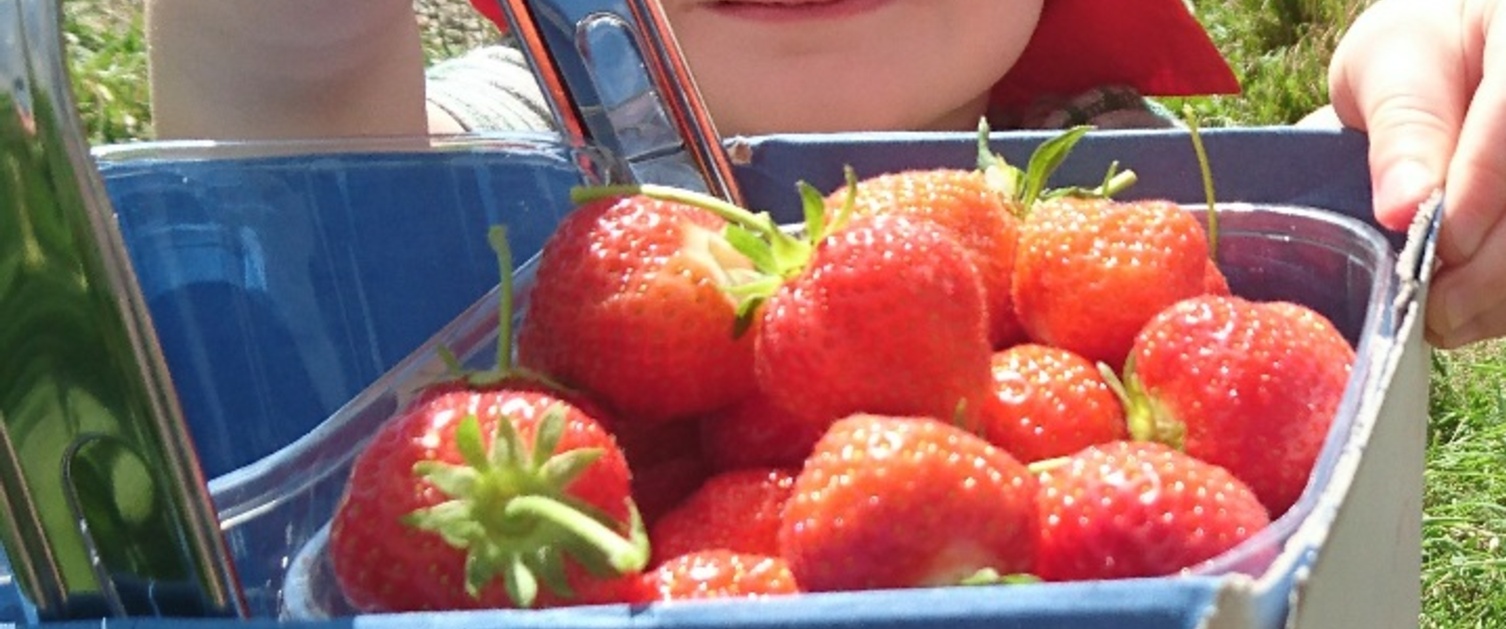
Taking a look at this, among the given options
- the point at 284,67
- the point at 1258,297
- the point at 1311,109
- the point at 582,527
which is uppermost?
the point at 284,67

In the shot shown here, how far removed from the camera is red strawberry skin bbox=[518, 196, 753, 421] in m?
0.58

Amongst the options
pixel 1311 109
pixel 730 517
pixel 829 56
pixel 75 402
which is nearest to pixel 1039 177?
pixel 730 517

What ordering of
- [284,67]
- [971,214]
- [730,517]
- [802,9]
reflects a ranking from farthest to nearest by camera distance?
[802,9] → [284,67] → [971,214] → [730,517]

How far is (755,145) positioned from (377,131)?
0.93 feet

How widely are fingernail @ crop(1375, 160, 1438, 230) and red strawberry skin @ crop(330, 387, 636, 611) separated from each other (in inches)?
13.4

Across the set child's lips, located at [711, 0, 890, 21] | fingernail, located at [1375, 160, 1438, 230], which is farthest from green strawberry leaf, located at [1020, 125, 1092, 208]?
child's lips, located at [711, 0, 890, 21]

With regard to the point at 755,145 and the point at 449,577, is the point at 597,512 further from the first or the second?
the point at 755,145

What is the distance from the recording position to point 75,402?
0.42 metres

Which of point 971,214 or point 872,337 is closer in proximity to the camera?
point 872,337

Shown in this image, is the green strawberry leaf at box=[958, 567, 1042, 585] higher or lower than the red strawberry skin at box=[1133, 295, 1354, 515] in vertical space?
higher

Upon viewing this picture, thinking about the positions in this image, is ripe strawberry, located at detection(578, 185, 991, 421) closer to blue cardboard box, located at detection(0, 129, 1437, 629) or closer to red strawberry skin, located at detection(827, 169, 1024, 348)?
red strawberry skin, located at detection(827, 169, 1024, 348)

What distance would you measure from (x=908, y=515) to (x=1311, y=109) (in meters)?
1.64

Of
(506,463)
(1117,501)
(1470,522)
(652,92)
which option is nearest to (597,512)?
(506,463)

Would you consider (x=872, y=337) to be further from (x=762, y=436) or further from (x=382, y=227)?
(x=382, y=227)
